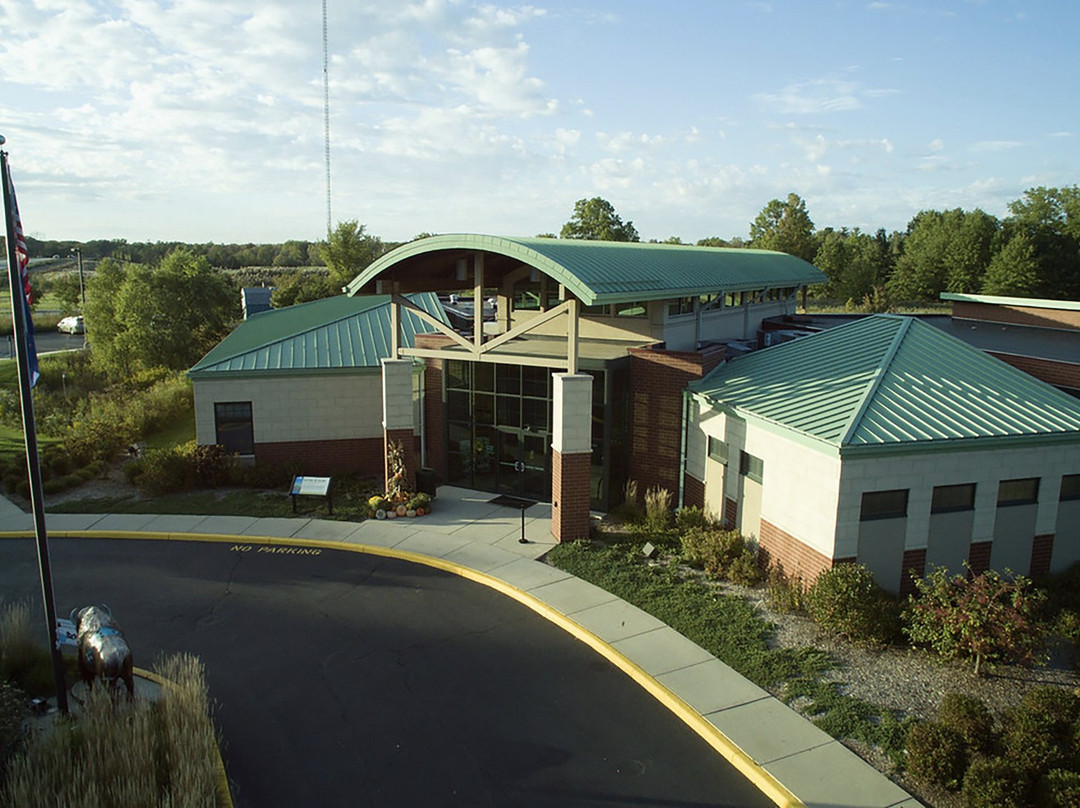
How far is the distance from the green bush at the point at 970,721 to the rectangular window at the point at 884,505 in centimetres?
427

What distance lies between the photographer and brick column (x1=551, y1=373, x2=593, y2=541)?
696 inches

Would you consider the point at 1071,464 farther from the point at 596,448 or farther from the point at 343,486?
the point at 343,486

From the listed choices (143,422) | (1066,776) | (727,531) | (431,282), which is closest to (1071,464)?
(727,531)

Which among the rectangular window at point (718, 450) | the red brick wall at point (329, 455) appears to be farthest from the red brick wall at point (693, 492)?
the red brick wall at point (329, 455)

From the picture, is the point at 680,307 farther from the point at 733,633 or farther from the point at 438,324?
the point at 733,633

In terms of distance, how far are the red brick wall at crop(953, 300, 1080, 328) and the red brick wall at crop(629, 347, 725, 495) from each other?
1114 cm

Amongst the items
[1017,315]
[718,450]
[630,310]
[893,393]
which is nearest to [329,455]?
[630,310]

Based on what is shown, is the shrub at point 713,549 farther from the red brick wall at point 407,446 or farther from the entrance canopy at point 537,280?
Answer: the red brick wall at point 407,446

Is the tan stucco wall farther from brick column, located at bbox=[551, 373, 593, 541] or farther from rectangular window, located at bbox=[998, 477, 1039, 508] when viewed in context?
rectangular window, located at bbox=[998, 477, 1039, 508]

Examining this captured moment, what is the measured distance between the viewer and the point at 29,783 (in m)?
8.27

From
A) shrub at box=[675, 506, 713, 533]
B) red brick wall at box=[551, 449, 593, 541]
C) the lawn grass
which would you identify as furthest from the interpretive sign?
shrub at box=[675, 506, 713, 533]

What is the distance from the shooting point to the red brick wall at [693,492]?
60.6 ft

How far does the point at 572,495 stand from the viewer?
1777cm

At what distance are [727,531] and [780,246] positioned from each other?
2156 inches
